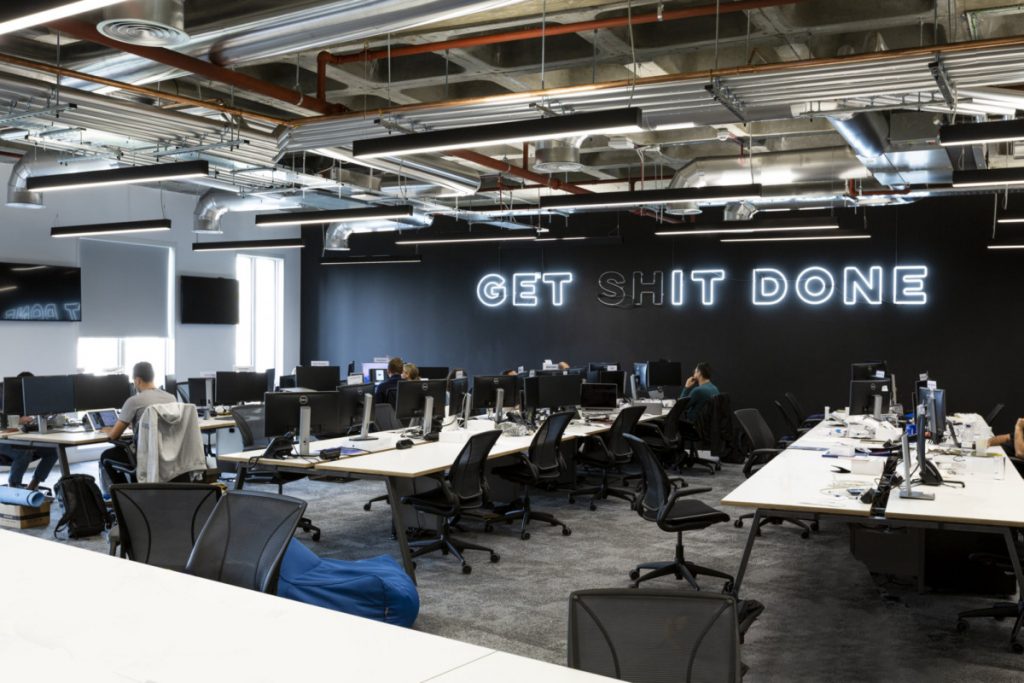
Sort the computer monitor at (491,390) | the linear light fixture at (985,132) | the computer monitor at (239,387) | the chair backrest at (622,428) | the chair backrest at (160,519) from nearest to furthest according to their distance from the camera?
the chair backrest at (160,519) → the linear light fixture at (985,132) → the chair backrest at (622,428) → the computer monitor at (491,390) → the computer monitor at (239,387)

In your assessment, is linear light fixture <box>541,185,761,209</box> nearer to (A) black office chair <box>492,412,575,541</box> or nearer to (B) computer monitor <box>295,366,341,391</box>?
(A) black office chair <box>492,412,575,541</box>

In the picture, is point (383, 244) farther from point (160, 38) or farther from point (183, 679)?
point (183, 679)

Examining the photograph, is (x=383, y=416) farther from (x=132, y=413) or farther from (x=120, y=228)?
(x=120, y=228)

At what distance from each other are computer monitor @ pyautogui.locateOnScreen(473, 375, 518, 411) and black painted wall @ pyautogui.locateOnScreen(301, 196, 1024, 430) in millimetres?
4921

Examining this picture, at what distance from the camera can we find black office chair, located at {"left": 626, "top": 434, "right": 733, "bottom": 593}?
5.59 meters

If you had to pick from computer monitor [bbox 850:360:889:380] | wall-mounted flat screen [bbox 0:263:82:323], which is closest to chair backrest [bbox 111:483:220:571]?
computer monitor [bbox 850:360:889:380]

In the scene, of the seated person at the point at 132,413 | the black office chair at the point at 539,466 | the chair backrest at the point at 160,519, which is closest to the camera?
the chair backrest at the point at 160,519

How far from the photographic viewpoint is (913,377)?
1241 centimetres

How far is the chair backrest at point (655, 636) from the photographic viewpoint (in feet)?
7.19

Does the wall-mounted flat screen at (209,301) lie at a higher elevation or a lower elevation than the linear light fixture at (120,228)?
lower

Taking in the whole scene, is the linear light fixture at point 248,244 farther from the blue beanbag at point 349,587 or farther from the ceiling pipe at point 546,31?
the blue beanbag at point 349,587

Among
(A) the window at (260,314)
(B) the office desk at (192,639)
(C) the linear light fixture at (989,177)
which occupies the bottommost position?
(B) the office desk at (192,639)

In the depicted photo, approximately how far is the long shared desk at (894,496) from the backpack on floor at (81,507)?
17.0 feet

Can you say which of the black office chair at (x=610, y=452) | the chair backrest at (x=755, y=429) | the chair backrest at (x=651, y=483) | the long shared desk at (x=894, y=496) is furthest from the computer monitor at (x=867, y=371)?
the chair backrest at (x=651, y=483)
